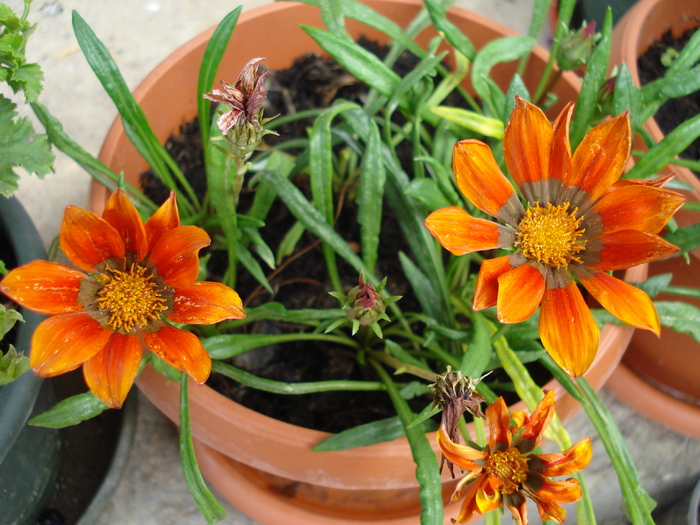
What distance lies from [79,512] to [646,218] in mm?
1086

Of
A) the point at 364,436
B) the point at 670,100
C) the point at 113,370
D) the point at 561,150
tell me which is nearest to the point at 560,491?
the point at 364,436

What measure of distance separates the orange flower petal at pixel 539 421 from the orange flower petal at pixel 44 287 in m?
0.49

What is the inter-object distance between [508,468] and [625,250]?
10.5 inches

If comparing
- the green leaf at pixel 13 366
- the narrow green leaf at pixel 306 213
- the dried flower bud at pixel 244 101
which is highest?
the narrow green leaf at pixel 306 213

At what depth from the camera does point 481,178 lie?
0.65 meters

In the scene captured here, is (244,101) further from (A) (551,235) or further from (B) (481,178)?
(A) (551,235)

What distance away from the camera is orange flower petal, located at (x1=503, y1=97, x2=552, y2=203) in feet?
2.10

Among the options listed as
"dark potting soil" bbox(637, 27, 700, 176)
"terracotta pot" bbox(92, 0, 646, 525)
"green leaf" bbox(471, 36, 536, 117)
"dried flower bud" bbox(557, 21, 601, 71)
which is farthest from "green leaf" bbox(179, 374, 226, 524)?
"dark potting soil" bbox(637, 27, 700, 176)

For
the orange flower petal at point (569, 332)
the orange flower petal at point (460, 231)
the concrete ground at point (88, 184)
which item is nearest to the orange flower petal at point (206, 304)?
the orange flower petal at point (460, 231)

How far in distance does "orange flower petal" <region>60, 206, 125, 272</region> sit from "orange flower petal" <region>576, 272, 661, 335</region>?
1.72 ft

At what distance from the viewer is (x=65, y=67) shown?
4.95 ft

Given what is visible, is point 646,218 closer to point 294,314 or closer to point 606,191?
point 606,191

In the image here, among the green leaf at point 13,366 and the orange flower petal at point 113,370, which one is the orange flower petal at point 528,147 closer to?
the orange flower petal at point 113,370

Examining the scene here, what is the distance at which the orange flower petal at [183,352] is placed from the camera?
59 cm
